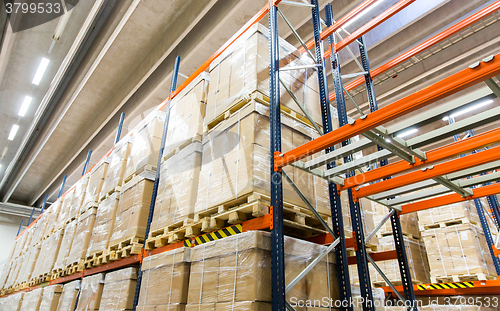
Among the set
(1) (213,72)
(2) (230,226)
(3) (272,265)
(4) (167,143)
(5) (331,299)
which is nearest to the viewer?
(3) (272,265)

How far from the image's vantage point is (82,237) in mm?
6785

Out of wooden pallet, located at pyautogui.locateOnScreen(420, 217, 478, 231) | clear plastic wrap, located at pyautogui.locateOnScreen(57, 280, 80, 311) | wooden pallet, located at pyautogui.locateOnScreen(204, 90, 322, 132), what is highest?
wooden pallet, located at pyautogui.locateOnScreen(204, 90, 322, 132)

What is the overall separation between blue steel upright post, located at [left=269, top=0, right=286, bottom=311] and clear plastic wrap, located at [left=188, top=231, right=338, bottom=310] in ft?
0.41

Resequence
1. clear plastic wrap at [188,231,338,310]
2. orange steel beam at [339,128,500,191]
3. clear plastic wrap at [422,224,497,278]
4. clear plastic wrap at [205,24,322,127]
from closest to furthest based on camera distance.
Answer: orange steel beam at [339,128,500,191] → clear plastic wrap at [188,231,338,310] → clear plastic wrap at [205,24,322,127] → clear plastic wrap at [422,224,497,278]

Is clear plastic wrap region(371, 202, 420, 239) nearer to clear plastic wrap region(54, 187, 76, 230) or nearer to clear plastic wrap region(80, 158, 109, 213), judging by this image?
clear plastic wrap region(80, 158, 109, 213)

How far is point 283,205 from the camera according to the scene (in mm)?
3232

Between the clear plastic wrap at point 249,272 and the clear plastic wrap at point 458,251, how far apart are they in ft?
12.6

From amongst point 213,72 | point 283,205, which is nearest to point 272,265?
point 283,205

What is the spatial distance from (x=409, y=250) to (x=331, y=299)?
392 cm

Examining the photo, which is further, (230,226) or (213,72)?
(213,72)

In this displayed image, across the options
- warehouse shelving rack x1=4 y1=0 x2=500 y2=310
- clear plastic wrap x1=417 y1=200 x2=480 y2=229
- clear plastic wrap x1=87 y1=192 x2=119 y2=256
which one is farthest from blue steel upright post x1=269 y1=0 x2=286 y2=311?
clear plastic wrap x1=417 y1=200 x2=480 y2=229

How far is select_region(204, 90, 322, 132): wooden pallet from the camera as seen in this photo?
359 centimetres

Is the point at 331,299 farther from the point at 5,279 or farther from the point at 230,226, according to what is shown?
the point at 5,279
